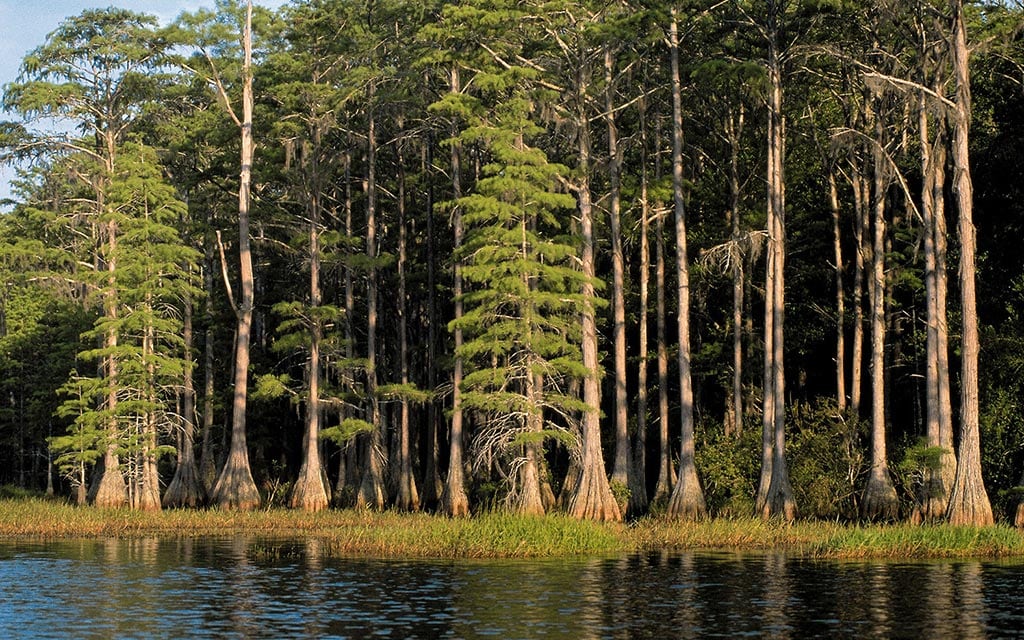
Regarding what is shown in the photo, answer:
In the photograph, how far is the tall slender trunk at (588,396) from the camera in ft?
133

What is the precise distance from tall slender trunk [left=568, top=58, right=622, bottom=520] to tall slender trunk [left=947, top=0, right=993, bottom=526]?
10.3m

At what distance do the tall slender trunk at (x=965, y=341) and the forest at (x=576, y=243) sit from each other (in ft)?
0.31

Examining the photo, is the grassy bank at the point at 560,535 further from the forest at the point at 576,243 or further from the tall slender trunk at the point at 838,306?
the tall slender trunk at the point at 838,306

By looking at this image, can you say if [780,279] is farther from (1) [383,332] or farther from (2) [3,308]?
(2) [3,308]

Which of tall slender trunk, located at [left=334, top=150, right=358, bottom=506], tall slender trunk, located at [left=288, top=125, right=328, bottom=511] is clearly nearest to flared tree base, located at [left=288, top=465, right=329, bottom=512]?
tall slender trunk, located at [left=288, top=125, right=328, bottom=511]

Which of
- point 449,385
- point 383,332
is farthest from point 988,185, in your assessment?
point 383,332

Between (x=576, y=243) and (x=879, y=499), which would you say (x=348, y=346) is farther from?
(x=879, y=499)

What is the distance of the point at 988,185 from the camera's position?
4362 cm

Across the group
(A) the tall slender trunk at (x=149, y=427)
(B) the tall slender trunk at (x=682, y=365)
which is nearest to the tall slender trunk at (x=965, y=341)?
(B) the tall slender trunk at (x=682, y=365)

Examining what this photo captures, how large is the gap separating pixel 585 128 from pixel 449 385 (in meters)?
10.2

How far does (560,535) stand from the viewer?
32.0 metres

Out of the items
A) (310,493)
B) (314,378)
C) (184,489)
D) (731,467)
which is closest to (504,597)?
(731,467)

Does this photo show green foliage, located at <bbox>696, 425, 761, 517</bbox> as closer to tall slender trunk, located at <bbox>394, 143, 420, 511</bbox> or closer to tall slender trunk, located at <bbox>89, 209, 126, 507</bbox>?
tall slender trunk, located at <bbox>394, 143, 420, 511</bbox>

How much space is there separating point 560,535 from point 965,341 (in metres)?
11.7
